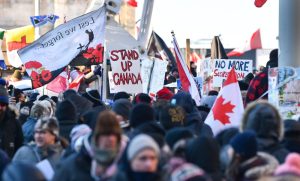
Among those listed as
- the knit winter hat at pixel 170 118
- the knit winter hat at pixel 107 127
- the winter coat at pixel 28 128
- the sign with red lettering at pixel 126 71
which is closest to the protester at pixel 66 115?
the winter coat at pixel 28 128

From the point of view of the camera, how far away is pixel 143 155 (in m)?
6.79

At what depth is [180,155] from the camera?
7.35 m

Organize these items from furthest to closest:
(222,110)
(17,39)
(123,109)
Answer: (17,39) → (222,110) → (123,109)

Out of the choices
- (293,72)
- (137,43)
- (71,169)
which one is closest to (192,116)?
(293,72)

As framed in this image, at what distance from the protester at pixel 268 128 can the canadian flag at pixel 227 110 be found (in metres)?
3.15

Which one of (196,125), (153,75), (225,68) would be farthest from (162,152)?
(153,75)

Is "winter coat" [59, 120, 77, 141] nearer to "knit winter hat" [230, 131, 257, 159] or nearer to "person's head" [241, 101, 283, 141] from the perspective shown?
"person's head" [241, 101, 283, 141]

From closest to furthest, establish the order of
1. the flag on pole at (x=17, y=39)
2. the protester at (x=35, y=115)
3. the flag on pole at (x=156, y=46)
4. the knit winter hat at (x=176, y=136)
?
the knit winter hat at (x=176, y=136) → the protester at (x=35, y=115) → the flag on pole at (x=156, y=46) → the flag on pole at (x=17, y=39)

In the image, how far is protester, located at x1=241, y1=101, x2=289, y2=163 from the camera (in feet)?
26.5

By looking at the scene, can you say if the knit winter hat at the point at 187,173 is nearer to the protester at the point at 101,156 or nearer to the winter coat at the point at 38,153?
the protester at the point at 101,156

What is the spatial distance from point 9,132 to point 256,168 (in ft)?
16.7

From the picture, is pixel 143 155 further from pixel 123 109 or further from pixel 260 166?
pixel 123 109

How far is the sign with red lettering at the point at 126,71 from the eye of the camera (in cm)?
1666

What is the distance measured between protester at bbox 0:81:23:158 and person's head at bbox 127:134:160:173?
4977mm
